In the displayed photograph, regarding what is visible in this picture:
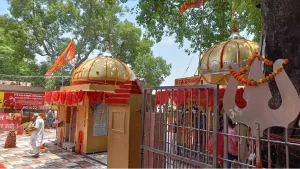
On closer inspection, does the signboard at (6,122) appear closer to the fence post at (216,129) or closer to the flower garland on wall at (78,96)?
the flower garland on wall at (78,96)

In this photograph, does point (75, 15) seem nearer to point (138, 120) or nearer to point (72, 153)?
point (72, 153)

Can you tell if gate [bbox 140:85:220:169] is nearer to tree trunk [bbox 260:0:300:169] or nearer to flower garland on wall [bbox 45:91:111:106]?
tree trunk [bbox 260:0:300:169]

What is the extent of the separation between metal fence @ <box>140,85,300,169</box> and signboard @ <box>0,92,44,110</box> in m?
17.7

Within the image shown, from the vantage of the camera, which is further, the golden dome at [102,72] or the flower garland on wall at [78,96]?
the golden dome at [102,72]

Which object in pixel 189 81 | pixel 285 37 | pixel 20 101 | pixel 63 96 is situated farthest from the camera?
pixel 20 101

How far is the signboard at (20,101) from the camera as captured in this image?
1907 centimetres

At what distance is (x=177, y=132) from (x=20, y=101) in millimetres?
18943

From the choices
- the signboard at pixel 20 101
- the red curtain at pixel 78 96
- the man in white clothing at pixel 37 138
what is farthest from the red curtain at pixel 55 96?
the signboard at pixel 20 101

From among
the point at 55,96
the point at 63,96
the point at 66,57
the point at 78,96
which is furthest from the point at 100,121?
the point at 66,57

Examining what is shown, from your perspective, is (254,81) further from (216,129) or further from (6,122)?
(6,122)

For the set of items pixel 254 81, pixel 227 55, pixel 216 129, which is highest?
pixel 227 55

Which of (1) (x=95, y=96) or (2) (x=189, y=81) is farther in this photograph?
(1) (x=95, y=96)

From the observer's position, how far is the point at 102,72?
1232cm

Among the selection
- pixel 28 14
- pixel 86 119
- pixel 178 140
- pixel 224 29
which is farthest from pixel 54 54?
pixel 178 140
